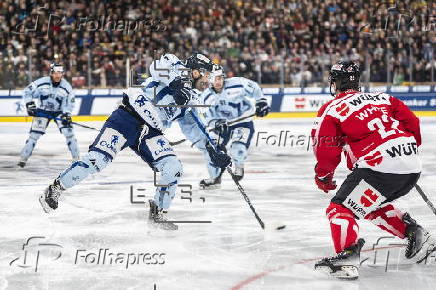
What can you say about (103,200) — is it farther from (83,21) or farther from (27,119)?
(83,21)

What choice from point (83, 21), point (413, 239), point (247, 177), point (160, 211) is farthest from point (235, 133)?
point (83, 21)

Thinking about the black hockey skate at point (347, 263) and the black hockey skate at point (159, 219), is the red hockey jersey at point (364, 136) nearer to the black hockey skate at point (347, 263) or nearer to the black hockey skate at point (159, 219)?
the black hockey skate at point (347, 263)

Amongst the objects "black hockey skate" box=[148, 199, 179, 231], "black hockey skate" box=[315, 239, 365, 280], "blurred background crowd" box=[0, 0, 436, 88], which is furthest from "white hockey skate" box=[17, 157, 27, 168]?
"black hockey skate" box=[315, 239, 365, 280]

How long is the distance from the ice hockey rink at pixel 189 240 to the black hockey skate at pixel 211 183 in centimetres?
13

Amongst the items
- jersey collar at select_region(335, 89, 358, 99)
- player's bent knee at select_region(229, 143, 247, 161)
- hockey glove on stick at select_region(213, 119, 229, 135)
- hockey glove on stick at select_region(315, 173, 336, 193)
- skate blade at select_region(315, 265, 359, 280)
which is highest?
jersey collar at select_region(335, 89, 358, 99)

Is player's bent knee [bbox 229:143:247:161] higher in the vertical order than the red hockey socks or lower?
lower

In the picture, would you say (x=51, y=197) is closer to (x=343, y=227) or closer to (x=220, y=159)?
(x=220, y=159)

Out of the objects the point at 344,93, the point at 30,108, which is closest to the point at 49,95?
the point at 30,108

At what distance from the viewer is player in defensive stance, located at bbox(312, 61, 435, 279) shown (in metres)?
4.17

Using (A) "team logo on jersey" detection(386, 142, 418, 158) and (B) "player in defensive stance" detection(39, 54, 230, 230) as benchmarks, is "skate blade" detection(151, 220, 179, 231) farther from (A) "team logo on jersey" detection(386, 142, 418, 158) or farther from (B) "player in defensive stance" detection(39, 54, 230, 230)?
(A) "team logo on jersey" detection(386, 142, 418, 158)

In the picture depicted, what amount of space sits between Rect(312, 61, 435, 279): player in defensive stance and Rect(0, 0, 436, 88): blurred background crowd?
453 inches

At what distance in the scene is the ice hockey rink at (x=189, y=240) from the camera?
424cm

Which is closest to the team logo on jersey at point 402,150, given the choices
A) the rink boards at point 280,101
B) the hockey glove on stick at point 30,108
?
the hockey glove on stick at point 30,108

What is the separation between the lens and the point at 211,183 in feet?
26.4
